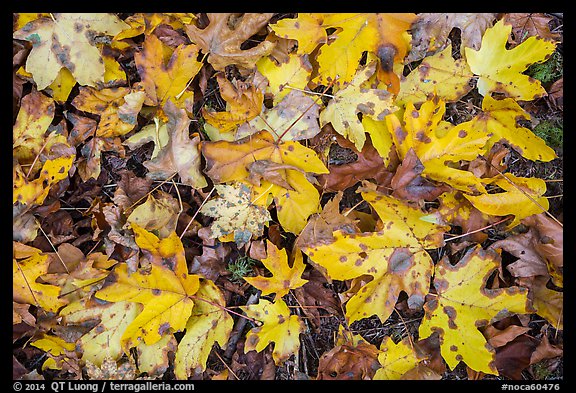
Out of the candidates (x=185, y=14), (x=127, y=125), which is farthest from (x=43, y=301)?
(x=185, y=14)

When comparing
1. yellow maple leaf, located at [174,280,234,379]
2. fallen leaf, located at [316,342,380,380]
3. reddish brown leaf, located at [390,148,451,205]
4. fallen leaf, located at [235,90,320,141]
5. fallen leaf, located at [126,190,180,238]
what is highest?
fallen leaf, located at [235,90,320,141]

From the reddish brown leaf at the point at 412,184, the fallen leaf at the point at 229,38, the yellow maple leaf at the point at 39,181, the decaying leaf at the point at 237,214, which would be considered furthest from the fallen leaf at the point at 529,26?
the yellow maple leaf at the point at 39,181

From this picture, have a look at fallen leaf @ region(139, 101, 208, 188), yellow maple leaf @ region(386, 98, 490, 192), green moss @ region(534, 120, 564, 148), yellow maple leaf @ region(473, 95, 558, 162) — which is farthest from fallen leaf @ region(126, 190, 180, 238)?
green moss @ region(534, 120, 564, 148)

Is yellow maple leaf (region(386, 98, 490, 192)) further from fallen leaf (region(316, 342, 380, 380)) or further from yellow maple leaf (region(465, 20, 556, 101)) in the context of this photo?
fallen leaf (region(316, 342, 380, 380))

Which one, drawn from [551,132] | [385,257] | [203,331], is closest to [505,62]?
[551,132]

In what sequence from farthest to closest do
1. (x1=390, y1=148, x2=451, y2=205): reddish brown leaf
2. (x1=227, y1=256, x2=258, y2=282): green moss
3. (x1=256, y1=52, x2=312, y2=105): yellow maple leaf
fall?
(x1=227, y1=256, x2=258, y2=282): green moss < (x1=256, y1=52, x2=312, y2=105): yellow maple leaf < (x1=390, y1=148, x2=451, y2=205): reddish brown leaf

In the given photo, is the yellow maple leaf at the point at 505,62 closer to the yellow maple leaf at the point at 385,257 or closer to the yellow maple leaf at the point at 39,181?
the yellow maple leaf at the point at 385,257
